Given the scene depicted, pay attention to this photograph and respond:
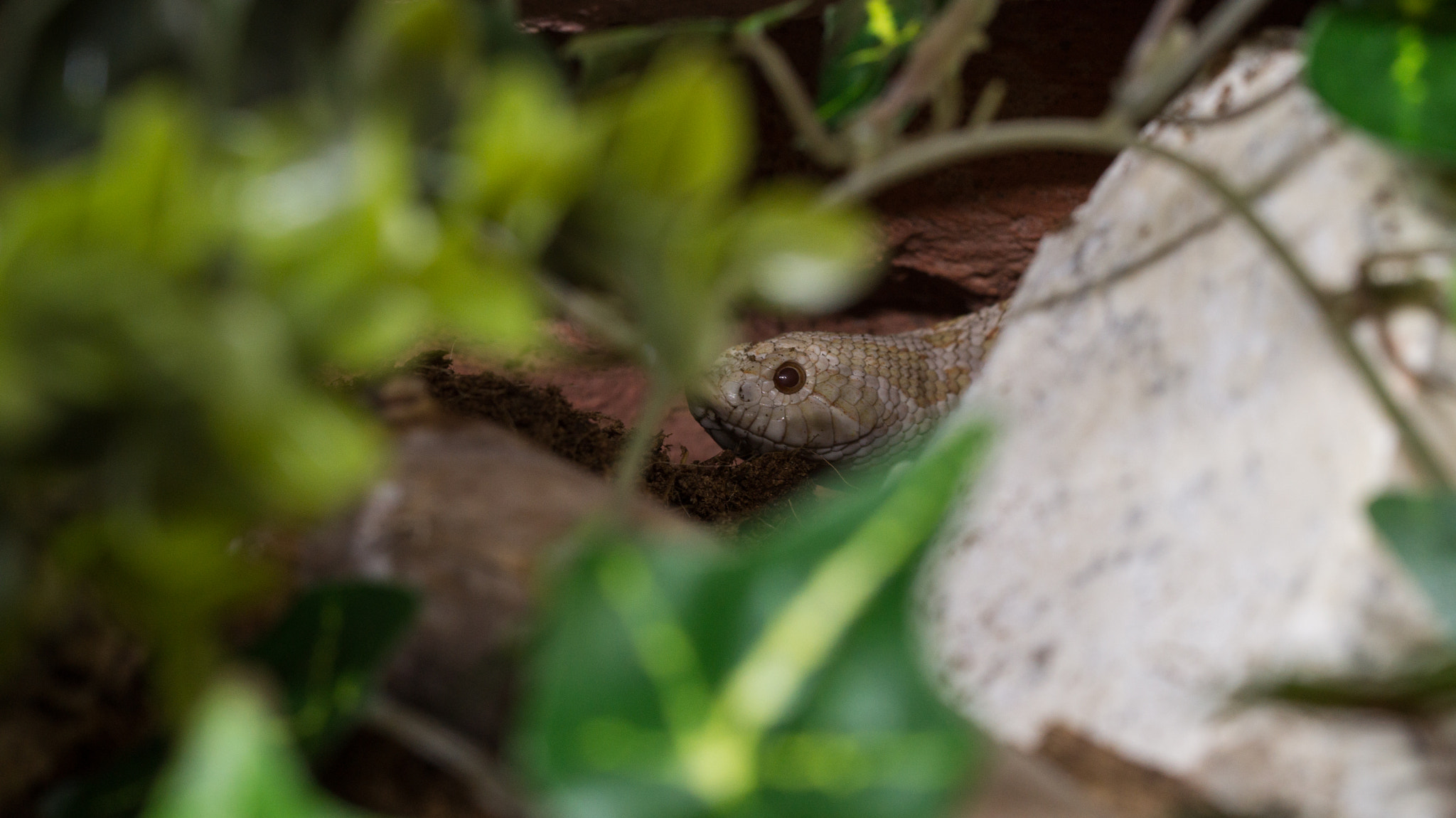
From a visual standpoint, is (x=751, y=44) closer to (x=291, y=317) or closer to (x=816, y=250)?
(x=816, y=250)

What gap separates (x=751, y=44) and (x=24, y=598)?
64 centimetres

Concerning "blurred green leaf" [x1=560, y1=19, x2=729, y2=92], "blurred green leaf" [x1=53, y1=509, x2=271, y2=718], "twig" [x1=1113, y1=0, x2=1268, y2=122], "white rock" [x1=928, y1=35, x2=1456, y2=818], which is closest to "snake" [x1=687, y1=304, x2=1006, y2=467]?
"white rock" [x1=928, y1=35, x2=1456, y2=818]

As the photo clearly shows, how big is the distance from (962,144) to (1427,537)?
15.1 inches

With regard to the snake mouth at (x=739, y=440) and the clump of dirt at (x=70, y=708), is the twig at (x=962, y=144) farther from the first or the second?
the snake mouth at (x=739, y=440)

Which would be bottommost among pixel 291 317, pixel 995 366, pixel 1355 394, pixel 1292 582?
pixel 995 366

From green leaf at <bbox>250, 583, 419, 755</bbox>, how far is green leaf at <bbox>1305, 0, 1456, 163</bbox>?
2.61 ft

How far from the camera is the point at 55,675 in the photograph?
74 cm

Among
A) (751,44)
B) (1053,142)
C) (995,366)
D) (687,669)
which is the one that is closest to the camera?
(687,669)

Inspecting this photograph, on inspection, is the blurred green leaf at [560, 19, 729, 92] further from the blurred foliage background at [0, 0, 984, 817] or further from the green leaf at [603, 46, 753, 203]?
the green leaf at [603, 46, 753, 203]

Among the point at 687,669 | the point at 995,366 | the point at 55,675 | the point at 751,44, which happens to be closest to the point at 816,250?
the point at 687,669

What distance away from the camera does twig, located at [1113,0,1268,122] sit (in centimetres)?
74

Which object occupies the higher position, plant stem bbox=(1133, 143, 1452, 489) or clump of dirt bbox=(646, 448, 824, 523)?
plant stem bbox=(1133, 143, 1452, 489)

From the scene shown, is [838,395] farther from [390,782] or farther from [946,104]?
[390,782]

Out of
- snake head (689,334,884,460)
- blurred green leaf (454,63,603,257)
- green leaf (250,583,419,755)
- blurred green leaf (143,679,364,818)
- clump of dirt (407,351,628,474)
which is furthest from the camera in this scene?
snake head (689,334,884,460)
